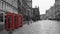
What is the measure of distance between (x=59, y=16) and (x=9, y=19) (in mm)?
153190

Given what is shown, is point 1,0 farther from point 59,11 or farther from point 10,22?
point 59,11

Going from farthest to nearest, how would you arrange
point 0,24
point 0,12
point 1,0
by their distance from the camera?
point 1,0
point 0,12
point 0,24

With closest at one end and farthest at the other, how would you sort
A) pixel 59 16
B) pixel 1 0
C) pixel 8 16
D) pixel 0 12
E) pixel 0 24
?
1. pixel 8 16
2. pixel 0 24
3. pixel 0 12
4. pixel 1 0
5. pixel 59 16

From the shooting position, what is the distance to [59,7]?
194625 mm

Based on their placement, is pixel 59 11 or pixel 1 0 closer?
pixel 1 0

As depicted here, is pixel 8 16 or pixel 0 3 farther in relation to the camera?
pixel 0 3

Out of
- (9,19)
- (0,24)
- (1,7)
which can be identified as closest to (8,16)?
(9,19)

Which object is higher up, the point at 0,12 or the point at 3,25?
the point at 0,12

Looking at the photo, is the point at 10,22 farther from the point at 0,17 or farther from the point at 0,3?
the point at 0,3

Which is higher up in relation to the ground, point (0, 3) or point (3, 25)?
point (0, 3)

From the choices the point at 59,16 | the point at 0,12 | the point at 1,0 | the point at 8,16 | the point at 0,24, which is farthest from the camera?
the point at 59,16

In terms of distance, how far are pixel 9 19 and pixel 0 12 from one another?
714 centimetres

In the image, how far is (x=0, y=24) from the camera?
38156 mm

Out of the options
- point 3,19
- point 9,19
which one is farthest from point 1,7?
point 9,19
